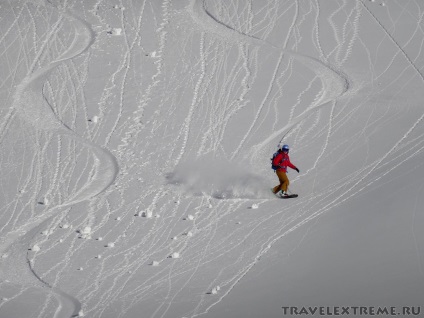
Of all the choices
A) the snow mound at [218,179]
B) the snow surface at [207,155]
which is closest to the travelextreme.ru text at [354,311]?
the snow surface at [207,155]

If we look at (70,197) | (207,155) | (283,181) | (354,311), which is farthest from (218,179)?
(354,311)

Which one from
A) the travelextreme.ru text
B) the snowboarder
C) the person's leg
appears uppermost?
the snowboarder

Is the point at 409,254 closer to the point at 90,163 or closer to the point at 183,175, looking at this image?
the point at 183,175

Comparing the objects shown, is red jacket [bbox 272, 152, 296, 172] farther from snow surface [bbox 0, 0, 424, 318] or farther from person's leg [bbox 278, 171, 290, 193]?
snow surface [bbox 0, 0, 424, 318]

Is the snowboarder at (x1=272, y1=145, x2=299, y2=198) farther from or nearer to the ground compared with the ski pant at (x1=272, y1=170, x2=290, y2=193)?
farther from the ground

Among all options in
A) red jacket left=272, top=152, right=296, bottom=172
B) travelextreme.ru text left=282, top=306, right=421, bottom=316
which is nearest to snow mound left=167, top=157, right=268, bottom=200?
red jacket left=272, top=152, right=296, bottom=172

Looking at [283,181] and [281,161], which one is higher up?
[281,161]

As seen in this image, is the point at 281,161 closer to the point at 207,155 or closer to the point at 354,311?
the point at 207,155

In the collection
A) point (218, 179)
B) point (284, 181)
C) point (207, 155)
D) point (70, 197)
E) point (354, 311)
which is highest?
point (207, 155)

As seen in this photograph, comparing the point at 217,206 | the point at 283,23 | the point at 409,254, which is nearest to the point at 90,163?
the point at 217,206
